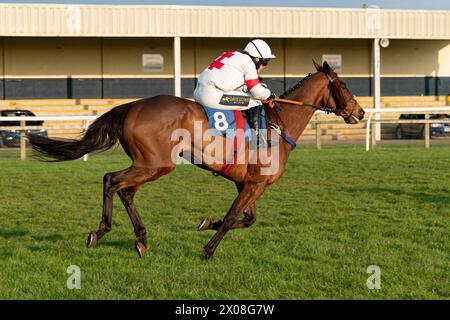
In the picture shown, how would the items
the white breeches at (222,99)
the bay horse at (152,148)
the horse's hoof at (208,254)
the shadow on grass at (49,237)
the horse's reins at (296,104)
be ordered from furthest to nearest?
the shadow on grass at (49,237), the horse's reins at (296,104), the white breeches at (222,99), the bay horse at (152,148), the horse's hoof at (208,254)

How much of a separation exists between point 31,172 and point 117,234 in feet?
27.2

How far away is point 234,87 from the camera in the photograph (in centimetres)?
728

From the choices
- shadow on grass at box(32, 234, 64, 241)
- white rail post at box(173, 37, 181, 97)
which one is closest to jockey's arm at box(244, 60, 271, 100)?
shadow on grass at box(32, 234, 64, 241)

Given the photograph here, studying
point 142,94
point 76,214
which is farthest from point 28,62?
point 76,214

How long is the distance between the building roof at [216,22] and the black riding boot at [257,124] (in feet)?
88.7

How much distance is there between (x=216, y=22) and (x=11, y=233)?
88.9 ft

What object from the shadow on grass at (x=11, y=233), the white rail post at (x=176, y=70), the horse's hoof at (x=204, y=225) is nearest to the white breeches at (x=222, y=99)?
the horse's hoof at (x=204, y=225)

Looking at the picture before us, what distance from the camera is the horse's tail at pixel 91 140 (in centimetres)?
728

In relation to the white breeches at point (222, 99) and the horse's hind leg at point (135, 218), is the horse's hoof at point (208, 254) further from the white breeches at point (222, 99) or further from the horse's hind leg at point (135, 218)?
the white breeches at point (222, 99)

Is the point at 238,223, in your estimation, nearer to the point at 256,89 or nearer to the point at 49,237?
the point at 256,89

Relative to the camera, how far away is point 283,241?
25.3 ft

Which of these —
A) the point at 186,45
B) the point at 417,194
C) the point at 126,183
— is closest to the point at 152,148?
the point at 126,183
